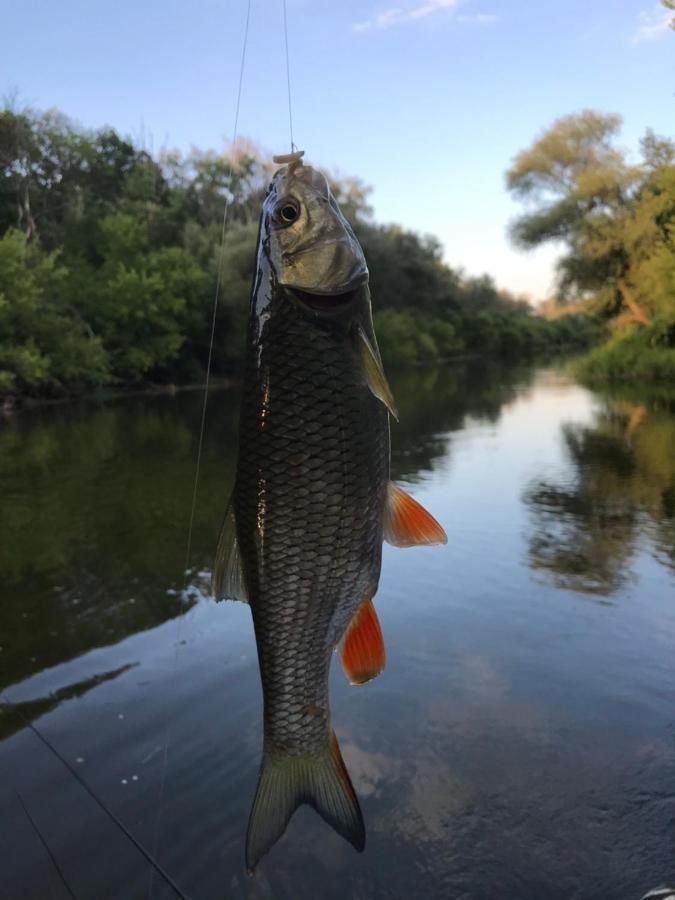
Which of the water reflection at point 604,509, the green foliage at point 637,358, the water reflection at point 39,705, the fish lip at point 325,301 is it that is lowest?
the water reflection at point 39,705

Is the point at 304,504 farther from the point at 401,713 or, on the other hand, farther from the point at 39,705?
the point at 39,705

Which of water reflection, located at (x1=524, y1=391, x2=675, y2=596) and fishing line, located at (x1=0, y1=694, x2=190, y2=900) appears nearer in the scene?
fishing line, located at (x1=0, y1=694, x2=190, y2=900)

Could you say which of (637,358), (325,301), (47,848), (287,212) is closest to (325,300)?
(325,301)

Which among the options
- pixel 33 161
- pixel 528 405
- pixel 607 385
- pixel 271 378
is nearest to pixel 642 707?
pixel 271 378

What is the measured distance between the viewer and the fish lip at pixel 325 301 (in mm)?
1965

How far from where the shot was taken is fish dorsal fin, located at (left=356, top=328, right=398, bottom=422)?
6.33 feet

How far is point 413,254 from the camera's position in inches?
3091

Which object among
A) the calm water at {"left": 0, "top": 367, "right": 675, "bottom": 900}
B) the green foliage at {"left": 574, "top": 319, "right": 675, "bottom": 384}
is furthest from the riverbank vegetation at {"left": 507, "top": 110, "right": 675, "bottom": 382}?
the calm water at {"left": 0, "top": 367, "right": 675, "bottom": 900}

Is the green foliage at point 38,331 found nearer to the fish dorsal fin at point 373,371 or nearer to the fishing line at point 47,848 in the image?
the fishing line at point 47,848

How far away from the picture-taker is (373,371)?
1965 millimetres

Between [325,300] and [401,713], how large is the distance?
14.7 feet

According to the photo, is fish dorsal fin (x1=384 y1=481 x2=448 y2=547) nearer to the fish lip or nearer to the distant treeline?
the fish lip

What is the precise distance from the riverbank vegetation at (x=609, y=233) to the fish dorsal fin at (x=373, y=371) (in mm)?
32875

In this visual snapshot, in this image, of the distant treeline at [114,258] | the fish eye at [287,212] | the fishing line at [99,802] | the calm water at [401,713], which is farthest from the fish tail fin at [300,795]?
the distant treeline at [114,258]
